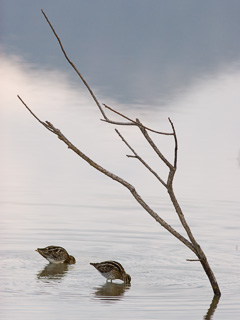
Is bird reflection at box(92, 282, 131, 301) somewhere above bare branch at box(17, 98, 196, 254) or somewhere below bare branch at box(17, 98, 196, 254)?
below

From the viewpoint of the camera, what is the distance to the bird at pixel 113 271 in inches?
354

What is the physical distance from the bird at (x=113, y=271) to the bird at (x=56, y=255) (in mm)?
594

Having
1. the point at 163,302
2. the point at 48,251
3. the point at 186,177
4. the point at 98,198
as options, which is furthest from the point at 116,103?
the point at 163,302

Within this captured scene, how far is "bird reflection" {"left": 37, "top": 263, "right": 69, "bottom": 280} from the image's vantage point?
934 cm

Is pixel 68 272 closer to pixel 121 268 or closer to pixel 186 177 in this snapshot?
pixel 121 268

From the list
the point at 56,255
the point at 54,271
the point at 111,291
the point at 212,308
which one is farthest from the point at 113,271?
the point at 212,308

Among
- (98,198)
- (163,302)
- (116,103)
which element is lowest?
(163,302)

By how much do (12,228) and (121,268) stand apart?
220 centimetres

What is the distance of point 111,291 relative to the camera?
8844 mm

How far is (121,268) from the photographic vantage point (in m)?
9.10

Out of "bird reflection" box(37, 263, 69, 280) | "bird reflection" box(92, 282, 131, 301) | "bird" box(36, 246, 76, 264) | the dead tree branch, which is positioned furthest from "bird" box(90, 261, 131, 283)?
the dead tree branch

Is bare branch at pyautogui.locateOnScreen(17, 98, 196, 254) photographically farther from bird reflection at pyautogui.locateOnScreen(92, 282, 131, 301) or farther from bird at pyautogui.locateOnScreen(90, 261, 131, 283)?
bird at pyautogui.locateOnScreen(90, 261, 131, 283)

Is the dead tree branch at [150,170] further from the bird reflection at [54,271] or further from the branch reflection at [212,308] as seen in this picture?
the bird reflection at [54,271]

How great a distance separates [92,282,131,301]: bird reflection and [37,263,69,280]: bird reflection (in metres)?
0.47
